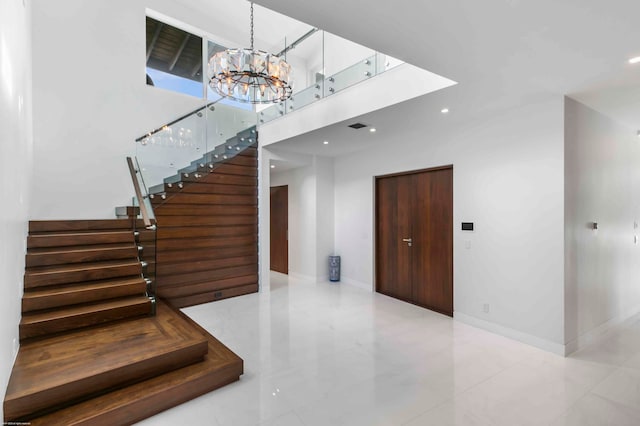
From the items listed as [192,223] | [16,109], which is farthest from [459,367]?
[16,109]

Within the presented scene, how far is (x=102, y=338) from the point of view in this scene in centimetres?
302

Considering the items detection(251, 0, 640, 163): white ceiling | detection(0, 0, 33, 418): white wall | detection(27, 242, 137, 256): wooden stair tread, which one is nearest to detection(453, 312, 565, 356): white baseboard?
detection(251, 0, 640, 163): white ceiling

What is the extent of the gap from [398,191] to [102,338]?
4.58 meters

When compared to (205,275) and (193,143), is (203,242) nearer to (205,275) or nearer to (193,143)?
(205,275)

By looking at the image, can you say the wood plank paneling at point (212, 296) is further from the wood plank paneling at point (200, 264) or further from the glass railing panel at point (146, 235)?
the glass railing panel at point (146, 235)

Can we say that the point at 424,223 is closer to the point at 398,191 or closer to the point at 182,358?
the point at 398,191

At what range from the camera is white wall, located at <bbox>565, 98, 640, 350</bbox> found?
337cm

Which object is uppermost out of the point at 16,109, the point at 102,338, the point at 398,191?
the point at 16,109

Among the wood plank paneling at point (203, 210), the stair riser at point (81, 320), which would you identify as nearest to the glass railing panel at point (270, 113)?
the wood plank paneling at point (203, 210)

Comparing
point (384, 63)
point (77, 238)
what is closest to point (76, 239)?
point (77, 238)

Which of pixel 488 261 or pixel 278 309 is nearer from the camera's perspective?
pixel 488 261

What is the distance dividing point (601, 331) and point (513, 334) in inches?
45.4

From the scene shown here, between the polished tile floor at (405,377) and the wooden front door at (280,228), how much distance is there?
10.6ft

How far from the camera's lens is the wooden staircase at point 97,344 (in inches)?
88.0
